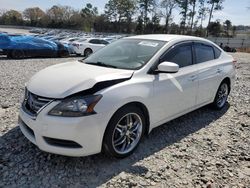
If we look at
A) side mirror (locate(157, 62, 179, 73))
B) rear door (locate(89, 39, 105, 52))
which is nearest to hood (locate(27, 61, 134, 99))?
side mirror (locate(157, 62, 179, 73))

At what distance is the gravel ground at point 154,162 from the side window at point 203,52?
4.00 ft

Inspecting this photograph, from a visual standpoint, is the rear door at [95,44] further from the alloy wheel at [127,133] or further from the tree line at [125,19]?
the tree line at [125,19]

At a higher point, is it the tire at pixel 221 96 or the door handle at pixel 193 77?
the door handle at pixel 193 77

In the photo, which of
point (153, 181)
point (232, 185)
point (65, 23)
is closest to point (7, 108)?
point (153, 181)

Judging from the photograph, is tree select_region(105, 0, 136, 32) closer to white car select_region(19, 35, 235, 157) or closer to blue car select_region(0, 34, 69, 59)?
blue car select_region(0, 34, 69, 59)

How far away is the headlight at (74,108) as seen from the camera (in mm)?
2863

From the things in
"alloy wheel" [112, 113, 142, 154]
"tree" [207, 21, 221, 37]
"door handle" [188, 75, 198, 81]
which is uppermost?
"tree" [207, 21, 221, 37]

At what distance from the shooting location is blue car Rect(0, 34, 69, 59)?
13938mm

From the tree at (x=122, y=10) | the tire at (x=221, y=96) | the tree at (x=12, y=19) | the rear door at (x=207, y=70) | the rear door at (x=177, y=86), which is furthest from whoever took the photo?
the tree at (x=12, y=19)

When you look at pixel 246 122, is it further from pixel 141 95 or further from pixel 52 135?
pixel 52 135

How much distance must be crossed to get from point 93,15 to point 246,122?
8574cm

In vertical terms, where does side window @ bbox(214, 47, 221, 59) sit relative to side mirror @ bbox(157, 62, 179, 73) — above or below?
above

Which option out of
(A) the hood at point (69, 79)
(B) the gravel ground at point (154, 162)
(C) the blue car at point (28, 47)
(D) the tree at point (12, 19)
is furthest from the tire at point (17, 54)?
(D) the tree at point (12, 19)

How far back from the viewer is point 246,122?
16.4 feet
